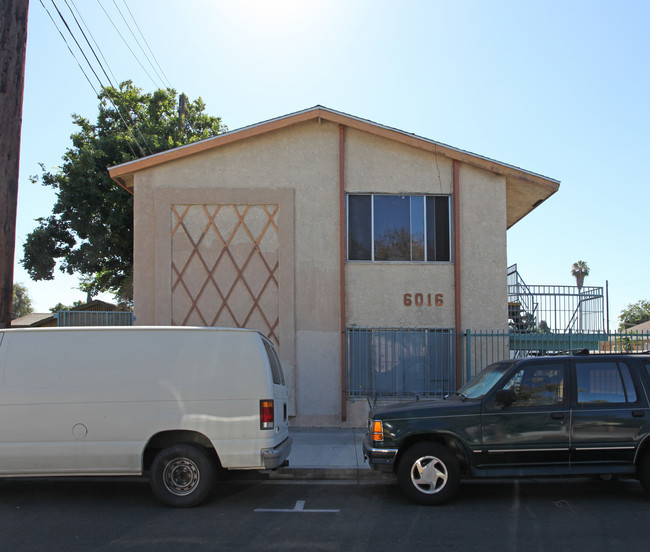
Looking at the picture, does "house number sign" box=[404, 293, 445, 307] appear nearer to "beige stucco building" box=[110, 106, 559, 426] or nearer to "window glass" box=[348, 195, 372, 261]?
"beige stucco building" box=[110, 106, 559, 426]

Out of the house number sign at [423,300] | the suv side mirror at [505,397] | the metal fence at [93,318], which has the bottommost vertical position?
the suv side mirror at [505,397]

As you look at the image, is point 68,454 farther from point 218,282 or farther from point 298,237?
point 298,237

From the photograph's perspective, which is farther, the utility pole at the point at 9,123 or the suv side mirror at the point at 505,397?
the utility pole at the point at 9,123

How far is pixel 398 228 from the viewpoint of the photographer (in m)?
12.8

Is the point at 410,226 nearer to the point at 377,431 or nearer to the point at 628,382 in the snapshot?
the point at 628,382

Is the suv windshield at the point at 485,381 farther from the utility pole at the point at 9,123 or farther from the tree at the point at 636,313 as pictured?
the tree at the point at 636,313

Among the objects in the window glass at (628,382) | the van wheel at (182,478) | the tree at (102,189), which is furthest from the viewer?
the tree at (102,189)

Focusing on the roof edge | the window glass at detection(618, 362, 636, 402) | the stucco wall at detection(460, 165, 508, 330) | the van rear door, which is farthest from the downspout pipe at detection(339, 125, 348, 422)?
the window glass at detection(618, 362, 636, 402)

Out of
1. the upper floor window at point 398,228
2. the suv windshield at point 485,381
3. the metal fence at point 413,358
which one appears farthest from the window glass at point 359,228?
the suv windshield at point 485,381

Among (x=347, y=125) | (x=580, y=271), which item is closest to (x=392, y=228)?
(x=347, y=125)

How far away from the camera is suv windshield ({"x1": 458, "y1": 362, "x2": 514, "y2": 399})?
7254 millimetres

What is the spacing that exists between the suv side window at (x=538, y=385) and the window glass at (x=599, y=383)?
23cm

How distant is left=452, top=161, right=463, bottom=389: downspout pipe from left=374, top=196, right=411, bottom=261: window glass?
0.98 meters

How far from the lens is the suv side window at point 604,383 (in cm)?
700
